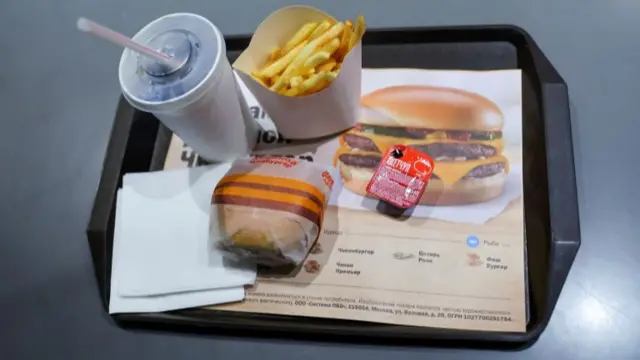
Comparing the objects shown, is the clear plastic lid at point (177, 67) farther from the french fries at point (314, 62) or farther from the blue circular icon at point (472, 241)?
the blue circular icon at point (472, 241)

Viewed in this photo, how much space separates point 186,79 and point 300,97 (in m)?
0.11

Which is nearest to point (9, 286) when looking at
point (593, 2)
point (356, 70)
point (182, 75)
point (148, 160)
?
point (148, 160)

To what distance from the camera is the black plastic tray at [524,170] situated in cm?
65

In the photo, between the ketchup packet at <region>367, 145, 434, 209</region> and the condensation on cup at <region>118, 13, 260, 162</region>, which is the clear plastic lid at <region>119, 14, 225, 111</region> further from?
the ketchup packet at <region>367, 145, 434, 209</region>

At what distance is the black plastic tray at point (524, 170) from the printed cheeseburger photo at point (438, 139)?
38 mm

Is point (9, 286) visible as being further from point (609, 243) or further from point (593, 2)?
point (593, 2)

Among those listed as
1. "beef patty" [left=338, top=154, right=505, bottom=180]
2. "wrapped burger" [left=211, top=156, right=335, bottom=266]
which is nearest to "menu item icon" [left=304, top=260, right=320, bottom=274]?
"wrapped burger" [left=211, top=156, right=335, bottom=266]

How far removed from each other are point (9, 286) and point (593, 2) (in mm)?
743

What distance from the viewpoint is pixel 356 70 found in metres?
0.71

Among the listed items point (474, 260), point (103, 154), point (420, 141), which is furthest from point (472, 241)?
point (103, 154)

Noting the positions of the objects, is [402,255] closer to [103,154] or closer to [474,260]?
[474,260]

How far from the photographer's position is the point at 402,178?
69 centimetres

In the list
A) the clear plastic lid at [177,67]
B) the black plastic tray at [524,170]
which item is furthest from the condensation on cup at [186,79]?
the black plastic tray at [524,170]

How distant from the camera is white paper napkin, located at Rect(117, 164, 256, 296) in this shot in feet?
2.29
